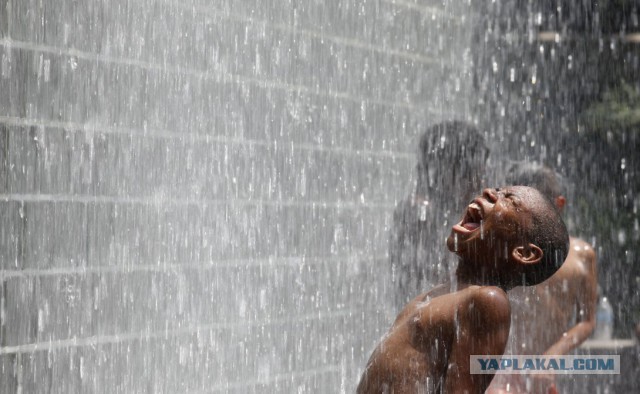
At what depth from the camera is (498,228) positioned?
292cm

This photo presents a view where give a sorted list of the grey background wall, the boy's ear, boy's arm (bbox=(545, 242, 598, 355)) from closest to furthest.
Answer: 1. the boy's ear
2. boy's arm (bbox=(545, 242, 598, 355))
3. the grey background wall

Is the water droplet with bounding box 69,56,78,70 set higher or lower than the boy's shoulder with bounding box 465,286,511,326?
higher

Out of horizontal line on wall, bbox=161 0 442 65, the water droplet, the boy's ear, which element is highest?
horizontal line on wall, bbox=161 0 442 65

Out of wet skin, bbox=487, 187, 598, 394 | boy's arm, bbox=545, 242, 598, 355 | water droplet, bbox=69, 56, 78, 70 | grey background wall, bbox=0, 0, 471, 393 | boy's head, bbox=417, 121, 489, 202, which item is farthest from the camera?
water droplet, bbox=69, 56, 78, 70

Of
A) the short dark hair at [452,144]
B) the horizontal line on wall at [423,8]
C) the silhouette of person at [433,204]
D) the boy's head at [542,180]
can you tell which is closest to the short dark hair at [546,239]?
the boy's head at [542,180]

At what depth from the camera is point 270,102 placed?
627 centimetres

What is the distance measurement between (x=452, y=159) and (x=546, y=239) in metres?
1.78

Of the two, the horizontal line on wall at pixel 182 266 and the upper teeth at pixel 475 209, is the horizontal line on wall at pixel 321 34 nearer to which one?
the horizontal line on wall at pixel 182 266

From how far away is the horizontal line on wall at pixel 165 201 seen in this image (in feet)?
15.5

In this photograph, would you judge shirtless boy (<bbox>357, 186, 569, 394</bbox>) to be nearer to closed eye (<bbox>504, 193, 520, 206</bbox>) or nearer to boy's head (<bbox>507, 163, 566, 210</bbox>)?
closed eye (<bbox>504, 193, 520, 206</bbox>)

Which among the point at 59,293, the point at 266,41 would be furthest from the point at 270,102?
the point at 59,293

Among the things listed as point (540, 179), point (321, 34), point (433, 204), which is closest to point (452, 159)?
point (433, 204)

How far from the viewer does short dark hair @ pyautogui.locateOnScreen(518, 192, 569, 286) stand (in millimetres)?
2900

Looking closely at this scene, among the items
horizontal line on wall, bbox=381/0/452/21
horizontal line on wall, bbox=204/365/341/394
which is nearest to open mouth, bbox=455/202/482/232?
horizontal line on wall, bbox=204/365/341/394
